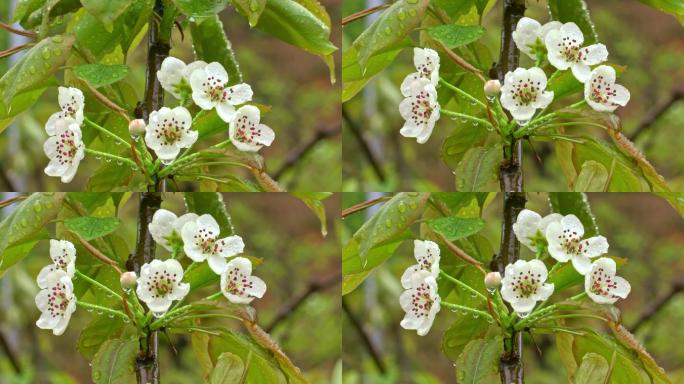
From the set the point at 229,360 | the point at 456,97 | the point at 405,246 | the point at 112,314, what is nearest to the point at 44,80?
the point at 112,314

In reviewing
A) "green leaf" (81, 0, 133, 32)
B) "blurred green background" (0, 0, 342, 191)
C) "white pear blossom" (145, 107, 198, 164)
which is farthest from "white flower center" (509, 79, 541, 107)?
"blurred green background" (0, 0, 342, 191)

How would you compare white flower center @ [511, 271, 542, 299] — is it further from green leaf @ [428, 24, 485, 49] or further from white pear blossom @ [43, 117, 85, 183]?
white pear blossom @ [43, 117, 85, 183]

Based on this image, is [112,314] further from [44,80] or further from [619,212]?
[619,212]

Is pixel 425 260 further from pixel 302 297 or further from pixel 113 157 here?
pixel 302 297

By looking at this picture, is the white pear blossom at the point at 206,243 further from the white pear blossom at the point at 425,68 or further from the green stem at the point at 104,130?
the white pear blossom at the point at 425,68

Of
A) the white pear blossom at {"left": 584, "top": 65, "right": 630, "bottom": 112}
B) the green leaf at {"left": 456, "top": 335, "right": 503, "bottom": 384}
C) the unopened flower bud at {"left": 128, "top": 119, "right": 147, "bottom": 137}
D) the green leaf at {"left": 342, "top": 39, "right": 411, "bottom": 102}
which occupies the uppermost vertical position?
the white pear blossom at {"left": 584, "top": 65, "right": 630, "bottom": 112}

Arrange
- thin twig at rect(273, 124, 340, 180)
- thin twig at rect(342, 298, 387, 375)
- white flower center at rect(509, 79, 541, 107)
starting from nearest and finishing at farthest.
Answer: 1. white flower center at rect(509, 79, 541, 107)
2. thin twig at rect(342, 298, 387, 375)
3. thin twig at rect(273, 124, 340, 180)
